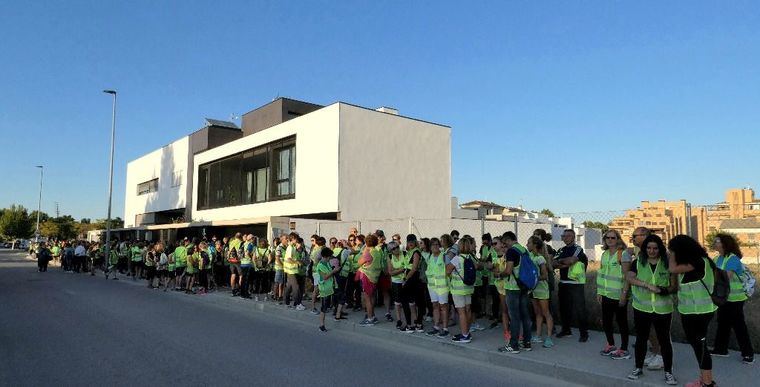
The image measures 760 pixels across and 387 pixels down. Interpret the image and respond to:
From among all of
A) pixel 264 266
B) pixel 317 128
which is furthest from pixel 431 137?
pixel 264 266

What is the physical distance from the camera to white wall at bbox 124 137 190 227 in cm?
3303

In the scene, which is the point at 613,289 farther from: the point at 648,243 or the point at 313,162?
the point at 313,162

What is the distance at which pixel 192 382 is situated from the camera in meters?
5.86

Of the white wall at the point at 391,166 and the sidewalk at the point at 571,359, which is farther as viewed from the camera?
the white wall at the point at 391,166

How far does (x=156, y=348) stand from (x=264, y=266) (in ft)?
23.1

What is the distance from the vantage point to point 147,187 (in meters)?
39.2

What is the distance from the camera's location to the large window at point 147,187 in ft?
124

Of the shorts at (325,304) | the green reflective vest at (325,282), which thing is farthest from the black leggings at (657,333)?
the green reflective vest at (325,282)

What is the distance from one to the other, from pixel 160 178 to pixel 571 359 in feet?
115

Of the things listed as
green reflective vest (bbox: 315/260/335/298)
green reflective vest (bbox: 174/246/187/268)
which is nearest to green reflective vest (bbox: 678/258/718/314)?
green reflective vest (bbox: 315/260/335/298)

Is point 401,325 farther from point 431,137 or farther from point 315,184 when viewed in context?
point 431,137

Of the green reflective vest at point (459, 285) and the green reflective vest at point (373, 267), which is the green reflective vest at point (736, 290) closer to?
the green reflective vest at point (459, 285)

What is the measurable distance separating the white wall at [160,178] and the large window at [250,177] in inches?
113

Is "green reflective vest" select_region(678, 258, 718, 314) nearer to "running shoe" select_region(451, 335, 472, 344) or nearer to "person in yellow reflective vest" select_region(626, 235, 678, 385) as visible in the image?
"person in yellow reflective vest" select_region(626, 235, 678, 385)
